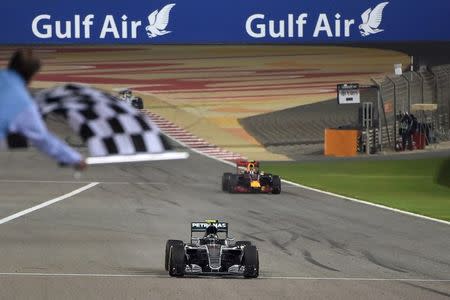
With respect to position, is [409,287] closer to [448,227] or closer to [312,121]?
[448,227]

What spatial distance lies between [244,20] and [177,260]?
50.1 meters

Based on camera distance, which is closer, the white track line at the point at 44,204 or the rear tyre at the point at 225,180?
the white track line at the point at 44,204

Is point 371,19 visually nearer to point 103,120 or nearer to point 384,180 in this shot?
point 384,180

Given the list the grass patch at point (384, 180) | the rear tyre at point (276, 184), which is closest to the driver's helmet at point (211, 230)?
the grass patch at point (384, 180)

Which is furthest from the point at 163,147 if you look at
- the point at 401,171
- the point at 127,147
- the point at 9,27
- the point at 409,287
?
the point at 401,171

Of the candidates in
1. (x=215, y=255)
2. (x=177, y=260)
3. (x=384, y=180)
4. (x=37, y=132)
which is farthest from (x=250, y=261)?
(x=384, y=180)

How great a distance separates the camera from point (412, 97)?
137625mm

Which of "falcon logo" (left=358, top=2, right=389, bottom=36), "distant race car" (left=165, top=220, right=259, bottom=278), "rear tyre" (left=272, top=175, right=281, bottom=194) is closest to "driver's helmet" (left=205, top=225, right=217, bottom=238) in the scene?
"distant race car" (left=165, top=220, right=259, bottom=278)

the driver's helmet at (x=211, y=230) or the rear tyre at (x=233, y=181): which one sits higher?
the driver's helmet at (x=211, y=230)

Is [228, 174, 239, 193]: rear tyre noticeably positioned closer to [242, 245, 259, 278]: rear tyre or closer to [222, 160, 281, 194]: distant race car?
[222, 160, 281, 194]: distant race car

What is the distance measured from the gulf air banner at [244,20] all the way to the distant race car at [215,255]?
1704 inches

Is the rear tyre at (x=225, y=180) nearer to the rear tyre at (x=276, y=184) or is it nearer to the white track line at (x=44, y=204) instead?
the rear tyre at (x=276, y=184)

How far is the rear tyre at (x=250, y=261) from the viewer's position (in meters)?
58.7

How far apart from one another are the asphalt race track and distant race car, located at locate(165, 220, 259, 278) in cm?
1735
